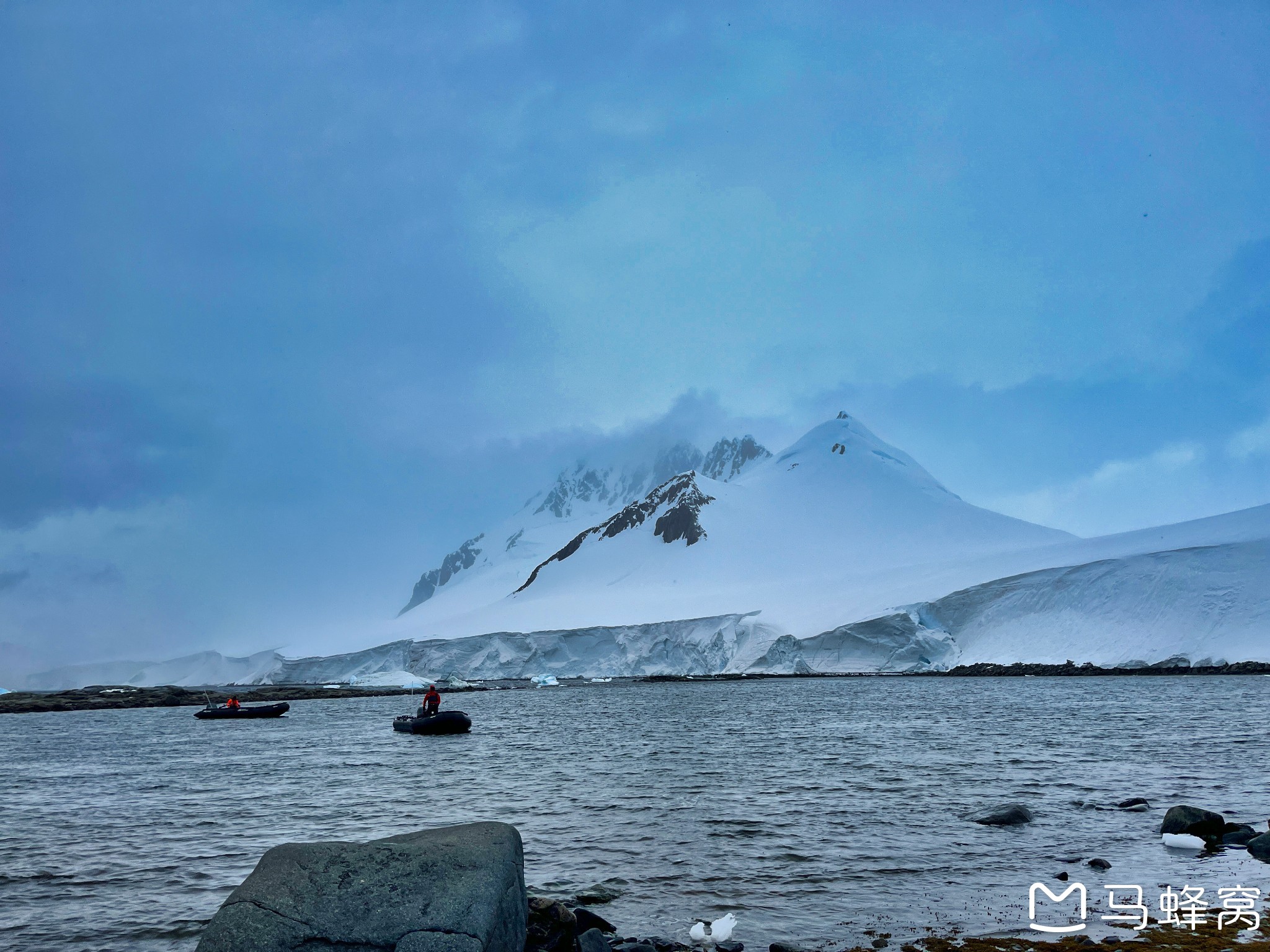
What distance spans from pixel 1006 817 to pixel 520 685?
99486mm

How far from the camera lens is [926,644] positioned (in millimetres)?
87812

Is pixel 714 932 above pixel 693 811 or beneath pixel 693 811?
above

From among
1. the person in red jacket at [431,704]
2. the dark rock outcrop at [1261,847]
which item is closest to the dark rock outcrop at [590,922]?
the dark rock outcrop at [1261,847]

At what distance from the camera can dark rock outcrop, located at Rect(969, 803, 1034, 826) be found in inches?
586

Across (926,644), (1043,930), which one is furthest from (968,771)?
(926,644)

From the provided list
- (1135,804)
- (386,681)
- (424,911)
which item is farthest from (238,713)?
(424,911)

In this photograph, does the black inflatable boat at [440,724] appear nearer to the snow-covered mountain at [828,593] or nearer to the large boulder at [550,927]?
the large boulder at [550,927]

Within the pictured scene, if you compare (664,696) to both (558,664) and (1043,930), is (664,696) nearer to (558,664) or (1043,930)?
(558,664)

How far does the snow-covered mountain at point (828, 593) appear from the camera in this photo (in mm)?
74125

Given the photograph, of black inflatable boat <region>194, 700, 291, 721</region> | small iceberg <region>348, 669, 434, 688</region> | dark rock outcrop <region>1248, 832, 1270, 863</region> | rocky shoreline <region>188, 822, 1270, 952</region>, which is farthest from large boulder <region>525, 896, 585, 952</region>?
small iceberg <region>348, 669, 434, 688</region>

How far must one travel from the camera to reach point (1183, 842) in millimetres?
12672

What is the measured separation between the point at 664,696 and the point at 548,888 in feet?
194

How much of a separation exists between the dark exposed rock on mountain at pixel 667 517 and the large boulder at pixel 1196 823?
13512 cm

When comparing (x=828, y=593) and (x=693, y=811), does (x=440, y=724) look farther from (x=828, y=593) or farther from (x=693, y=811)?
(x=828, y=593)
